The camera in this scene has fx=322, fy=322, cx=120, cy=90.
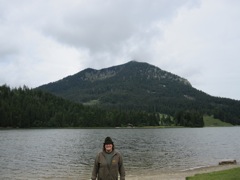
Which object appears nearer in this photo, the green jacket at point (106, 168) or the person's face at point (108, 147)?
the person's face at point (108, 147)

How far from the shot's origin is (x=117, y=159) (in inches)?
626

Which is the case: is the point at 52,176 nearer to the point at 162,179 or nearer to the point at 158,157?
the point at 162,179

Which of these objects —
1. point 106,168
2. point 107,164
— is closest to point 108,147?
point 107,164

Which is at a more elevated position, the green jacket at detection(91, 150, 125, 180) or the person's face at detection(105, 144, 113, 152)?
the person's face at detection(105, 144, 113, 152)

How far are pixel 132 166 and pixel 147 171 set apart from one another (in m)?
5.54

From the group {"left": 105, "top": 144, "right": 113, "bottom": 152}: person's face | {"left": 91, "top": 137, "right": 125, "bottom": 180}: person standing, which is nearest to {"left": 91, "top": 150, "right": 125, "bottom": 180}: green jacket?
{"left": 91, "top": 137, "right": 125, "bottom": 180}: person standing

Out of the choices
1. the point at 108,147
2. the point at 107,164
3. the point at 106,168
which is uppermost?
the point at 108,147

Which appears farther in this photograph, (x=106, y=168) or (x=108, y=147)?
(x=106, y=168)

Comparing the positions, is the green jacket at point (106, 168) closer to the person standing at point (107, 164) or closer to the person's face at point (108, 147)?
the person standing at point (107, 164)

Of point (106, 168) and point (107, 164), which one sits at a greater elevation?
point (107, 164)

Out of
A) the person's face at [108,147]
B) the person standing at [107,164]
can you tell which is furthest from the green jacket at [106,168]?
the person's face at [108,147]

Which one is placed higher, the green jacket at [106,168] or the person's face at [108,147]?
the person's face at [108,147]

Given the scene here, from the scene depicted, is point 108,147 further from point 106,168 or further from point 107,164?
point 106,168

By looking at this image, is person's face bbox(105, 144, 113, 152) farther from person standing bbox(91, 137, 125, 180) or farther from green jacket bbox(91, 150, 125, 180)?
green jacket bbox(91, 150, 125, 180)
